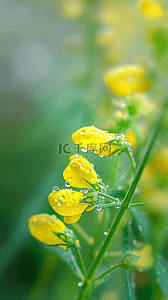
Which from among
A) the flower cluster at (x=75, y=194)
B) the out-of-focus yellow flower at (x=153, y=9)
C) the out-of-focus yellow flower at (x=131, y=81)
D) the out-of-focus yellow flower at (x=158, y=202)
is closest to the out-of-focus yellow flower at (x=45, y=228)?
the flower cluster at (x=75, y=194)

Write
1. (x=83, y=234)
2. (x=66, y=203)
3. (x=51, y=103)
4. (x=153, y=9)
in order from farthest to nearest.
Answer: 1. (x=51, y=103)
2. (x=153, y=9)
3. (x=83, y=234)
4. (x=66, y=203)

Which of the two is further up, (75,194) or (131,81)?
(131,81)

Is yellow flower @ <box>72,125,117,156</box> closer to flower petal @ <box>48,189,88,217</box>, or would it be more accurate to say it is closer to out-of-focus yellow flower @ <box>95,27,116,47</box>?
flower petal @ <box>48,189,88,217</box>

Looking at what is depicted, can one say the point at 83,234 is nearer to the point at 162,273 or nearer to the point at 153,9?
the point at 162,273

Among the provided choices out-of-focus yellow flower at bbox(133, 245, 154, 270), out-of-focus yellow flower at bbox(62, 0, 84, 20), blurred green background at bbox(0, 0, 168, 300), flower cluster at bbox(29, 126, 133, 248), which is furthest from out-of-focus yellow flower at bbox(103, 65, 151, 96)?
out-of-focus yellow flower at bbox(62, 0, 84, 20)

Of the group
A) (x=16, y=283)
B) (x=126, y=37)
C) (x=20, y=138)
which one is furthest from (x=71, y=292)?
(x=126, y=37)

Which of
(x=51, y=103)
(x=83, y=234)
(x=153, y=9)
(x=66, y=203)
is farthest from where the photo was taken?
(x=51, y=103)

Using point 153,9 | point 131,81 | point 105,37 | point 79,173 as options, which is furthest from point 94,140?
point 105,37
